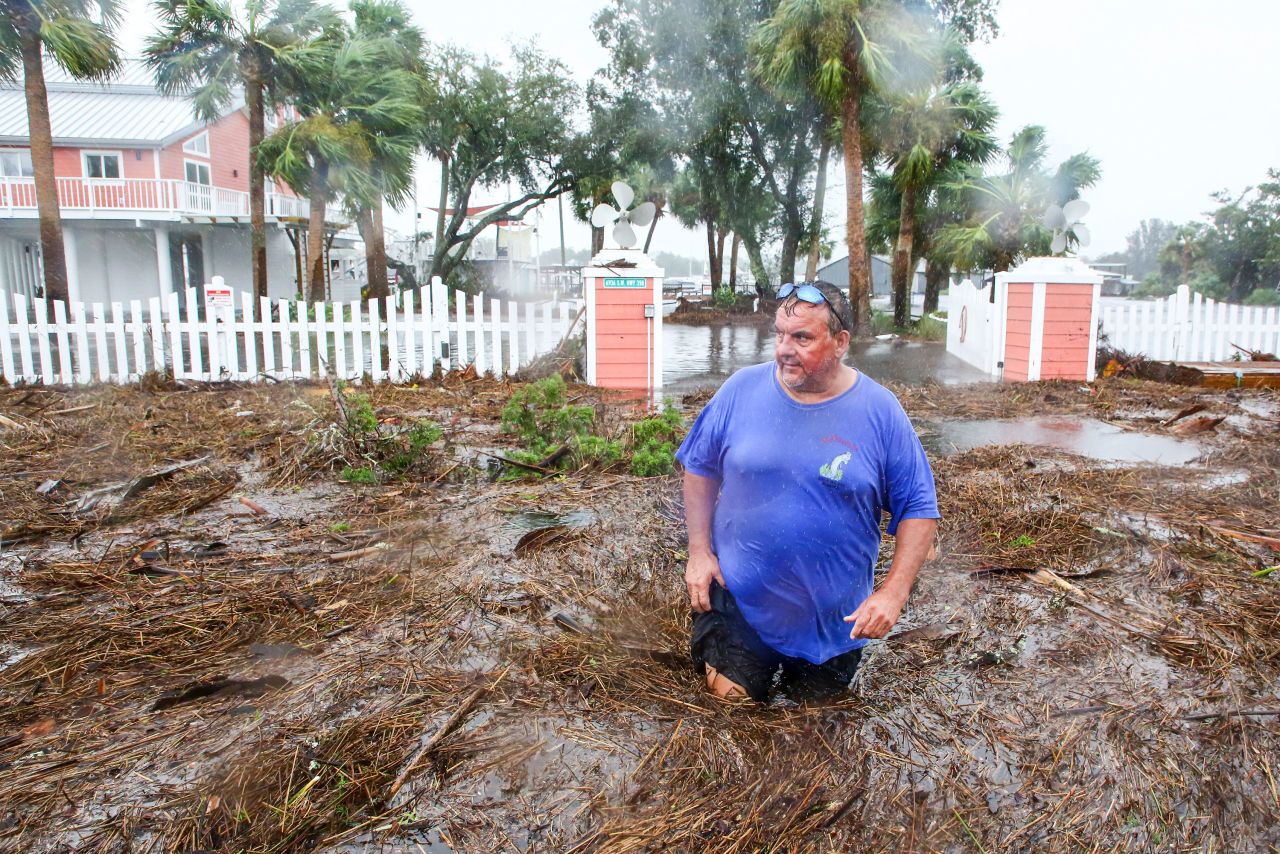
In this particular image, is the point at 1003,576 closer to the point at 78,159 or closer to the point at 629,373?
the point at 629,373

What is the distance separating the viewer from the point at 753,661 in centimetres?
293

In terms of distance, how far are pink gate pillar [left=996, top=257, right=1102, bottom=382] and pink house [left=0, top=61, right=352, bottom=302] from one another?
21965mm

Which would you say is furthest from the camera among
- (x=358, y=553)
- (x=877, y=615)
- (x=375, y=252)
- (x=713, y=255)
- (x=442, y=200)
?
(x=713, y=255)

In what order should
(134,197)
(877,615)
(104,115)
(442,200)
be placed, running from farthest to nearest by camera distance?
1. (442,200)
2. (104,115)
3. (134,197)
4. (877,615)

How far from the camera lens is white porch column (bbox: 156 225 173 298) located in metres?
28.4

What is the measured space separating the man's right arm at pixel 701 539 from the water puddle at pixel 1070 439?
4.49 meters

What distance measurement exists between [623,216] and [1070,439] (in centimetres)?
626

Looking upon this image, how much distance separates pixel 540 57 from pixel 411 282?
9522 millimetres

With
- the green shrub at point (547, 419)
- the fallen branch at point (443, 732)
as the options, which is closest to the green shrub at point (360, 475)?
the green shrub at point (547, 419)

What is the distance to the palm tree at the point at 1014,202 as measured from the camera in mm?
21766

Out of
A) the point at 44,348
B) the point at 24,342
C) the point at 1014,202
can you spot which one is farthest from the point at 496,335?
the point at 1014,202

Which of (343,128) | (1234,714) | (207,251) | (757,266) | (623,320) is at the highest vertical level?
(343,128)

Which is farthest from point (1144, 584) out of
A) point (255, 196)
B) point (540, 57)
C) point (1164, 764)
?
point (540, 57)

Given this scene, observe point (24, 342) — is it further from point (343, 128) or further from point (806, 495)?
point (806, 495)
